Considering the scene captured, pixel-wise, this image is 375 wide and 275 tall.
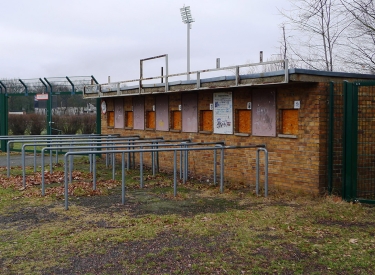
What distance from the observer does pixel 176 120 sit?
1347 cm

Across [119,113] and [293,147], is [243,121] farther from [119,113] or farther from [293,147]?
[119,113]

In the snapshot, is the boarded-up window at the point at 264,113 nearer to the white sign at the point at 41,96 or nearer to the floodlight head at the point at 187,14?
the white sign at the point at 41,96

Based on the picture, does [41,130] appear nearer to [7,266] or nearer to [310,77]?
[310,77]

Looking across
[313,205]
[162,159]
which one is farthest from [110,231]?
[162,159]

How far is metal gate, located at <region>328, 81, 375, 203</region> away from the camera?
8.59m

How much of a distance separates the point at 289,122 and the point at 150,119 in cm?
597

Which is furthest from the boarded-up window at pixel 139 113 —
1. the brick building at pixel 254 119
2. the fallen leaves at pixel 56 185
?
the fallen leaves at pixel 56 185

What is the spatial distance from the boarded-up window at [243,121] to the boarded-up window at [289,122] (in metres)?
1.05

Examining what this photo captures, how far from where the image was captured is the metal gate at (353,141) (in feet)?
28.2

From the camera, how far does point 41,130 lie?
27.9 m

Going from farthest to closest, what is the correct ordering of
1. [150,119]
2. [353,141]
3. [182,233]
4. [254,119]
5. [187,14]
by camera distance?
[187,14] → [150,119] → [254,119] → [353,141] → [182,233]

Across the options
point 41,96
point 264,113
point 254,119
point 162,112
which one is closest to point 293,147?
point 264,113

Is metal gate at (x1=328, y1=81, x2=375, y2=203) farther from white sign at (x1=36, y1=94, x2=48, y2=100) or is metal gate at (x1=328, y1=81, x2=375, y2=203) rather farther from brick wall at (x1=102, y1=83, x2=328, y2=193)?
white sign at (x1=36, y1=94, x2=48, y2=100)

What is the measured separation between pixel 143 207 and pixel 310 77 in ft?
11.8
